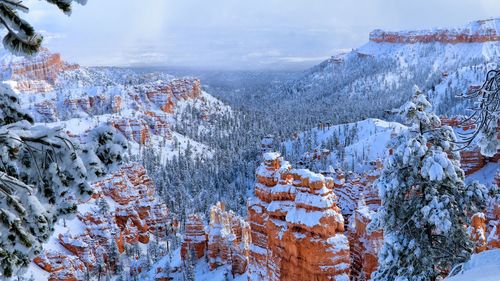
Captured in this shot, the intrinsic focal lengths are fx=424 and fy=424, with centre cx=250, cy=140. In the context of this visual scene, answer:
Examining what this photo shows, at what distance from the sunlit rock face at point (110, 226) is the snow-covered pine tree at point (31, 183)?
43105mm

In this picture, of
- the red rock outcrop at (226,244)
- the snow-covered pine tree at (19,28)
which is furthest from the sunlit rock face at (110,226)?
the snow-covered pine tree at (19,28)

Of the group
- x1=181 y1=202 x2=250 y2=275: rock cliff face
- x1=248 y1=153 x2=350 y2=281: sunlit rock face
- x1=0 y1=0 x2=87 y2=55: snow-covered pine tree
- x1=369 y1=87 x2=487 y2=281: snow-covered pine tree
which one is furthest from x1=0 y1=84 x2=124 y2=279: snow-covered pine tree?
x1=181 y1=202 x2=250 y2=275: rock cliff face

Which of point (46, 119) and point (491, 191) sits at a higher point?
point (491, 191)

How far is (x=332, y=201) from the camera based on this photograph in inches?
750

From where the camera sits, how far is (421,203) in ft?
43.2

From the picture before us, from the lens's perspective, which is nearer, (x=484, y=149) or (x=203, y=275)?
(x=484, y=149)

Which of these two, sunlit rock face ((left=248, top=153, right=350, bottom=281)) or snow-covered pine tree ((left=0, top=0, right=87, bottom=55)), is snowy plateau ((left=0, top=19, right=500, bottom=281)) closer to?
sunlit rock face ((left=248, top=153, right=350, bottom=281))

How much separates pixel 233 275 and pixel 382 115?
414 ft

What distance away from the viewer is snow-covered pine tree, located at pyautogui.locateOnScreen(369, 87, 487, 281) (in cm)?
1262

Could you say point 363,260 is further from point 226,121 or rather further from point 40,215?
point 226,121

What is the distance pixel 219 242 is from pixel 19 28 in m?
34.5

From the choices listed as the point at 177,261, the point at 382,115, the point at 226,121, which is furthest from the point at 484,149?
the point at 226,121

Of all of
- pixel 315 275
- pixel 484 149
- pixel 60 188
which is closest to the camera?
pixel 60 188

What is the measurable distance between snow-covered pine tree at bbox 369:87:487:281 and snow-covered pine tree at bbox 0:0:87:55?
1047 centimetres
